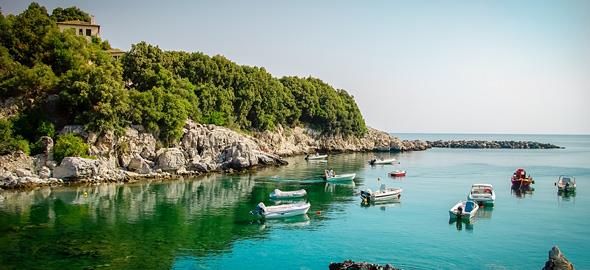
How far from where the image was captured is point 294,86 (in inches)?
5039

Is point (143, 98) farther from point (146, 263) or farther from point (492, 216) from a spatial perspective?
point (492, 216)

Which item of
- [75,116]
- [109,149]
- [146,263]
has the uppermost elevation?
[75,116]

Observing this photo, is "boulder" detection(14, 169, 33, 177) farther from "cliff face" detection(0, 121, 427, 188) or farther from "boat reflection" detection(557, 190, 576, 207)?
"boat reflection" detection(557, 190, 576, 207)

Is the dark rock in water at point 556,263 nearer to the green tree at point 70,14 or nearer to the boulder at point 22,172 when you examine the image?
the boulder at point 22,172

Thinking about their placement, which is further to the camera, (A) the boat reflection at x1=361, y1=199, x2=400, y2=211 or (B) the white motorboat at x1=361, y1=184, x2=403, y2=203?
(B) the white motorboat at x1=361, y1=184, x2=403, y2=203

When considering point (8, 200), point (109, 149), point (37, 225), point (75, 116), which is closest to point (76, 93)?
point (75, 116)

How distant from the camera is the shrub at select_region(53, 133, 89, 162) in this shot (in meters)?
57.6

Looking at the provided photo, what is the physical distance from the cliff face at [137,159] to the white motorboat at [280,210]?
1115 inches

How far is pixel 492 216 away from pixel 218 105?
63126mm

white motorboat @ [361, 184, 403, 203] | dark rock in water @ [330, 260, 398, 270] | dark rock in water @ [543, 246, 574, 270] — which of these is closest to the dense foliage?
white motorboat @ [361, 184, 403, 203]

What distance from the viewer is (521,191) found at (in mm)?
A: 61094

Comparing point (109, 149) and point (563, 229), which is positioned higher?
point (109, 149)

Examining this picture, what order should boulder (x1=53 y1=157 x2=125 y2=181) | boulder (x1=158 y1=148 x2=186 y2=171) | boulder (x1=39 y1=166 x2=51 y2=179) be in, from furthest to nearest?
boulder (x1=158 y1=148 x2=186 y2=171)
boulder (x1=53 y1=157 x2=125 y2=181)
boulder (x1=39 y1=166 x2=51 y2=179)

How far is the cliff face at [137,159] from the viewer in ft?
183
